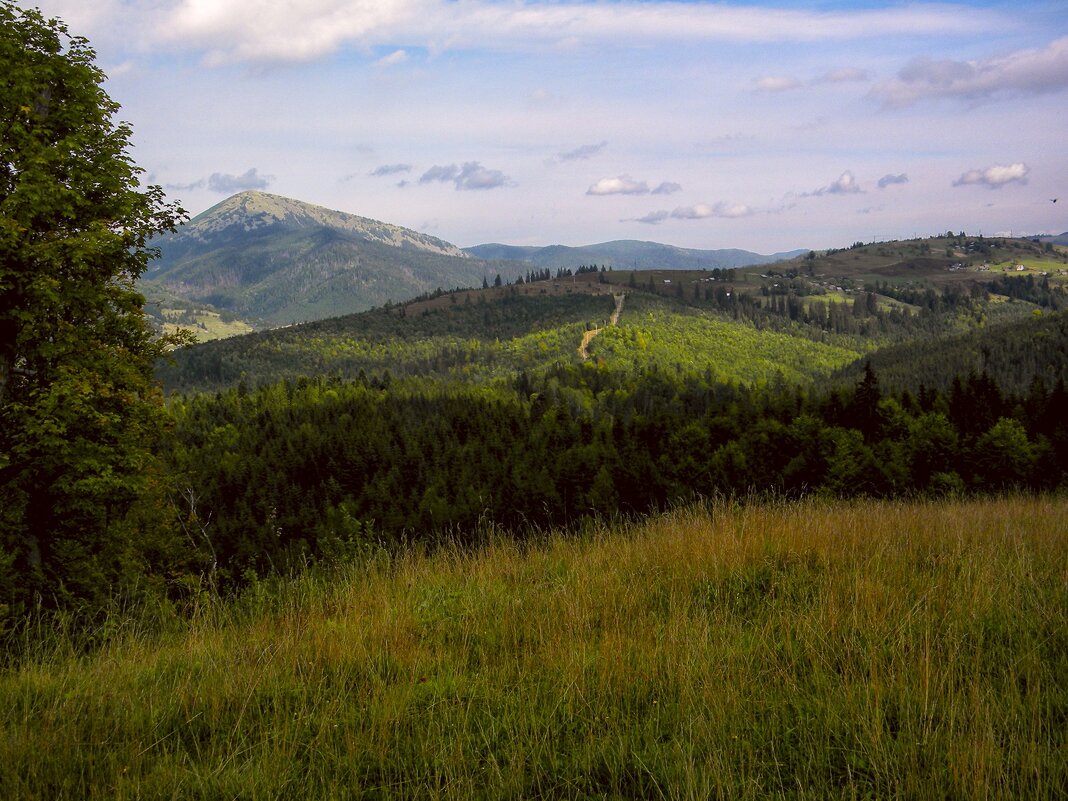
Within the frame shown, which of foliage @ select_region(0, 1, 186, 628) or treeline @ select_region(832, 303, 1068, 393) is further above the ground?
foliage @ select_region(0, 1, 186, 628)

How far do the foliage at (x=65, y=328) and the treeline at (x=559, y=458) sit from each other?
3.92 meters

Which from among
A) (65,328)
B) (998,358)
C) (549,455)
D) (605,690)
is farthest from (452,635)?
(998,358)

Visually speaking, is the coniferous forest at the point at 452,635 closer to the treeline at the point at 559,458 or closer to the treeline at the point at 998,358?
the treeline at the point at 559,458

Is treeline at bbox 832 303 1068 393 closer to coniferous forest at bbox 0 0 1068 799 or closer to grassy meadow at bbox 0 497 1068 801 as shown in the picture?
coniferous forest at bbox 0 0 1068 799

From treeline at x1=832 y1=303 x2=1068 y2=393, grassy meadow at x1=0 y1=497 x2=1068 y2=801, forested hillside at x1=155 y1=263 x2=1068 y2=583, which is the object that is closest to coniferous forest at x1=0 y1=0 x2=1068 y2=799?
grassy meadow at x1=0 y1=497 x2=1068 y2=801

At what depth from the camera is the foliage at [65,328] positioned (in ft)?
43.5

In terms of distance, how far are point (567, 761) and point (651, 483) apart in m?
54.5

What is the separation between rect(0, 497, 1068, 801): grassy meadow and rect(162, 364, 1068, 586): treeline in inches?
650

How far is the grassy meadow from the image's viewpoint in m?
3.21

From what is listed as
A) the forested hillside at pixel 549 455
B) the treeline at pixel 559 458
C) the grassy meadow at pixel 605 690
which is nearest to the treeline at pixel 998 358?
the forested hillside at pixel 549 455

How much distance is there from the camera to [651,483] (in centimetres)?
5647

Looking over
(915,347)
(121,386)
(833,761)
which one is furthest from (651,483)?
(915,347)

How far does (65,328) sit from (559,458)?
182ft

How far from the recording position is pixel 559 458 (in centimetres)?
6725
